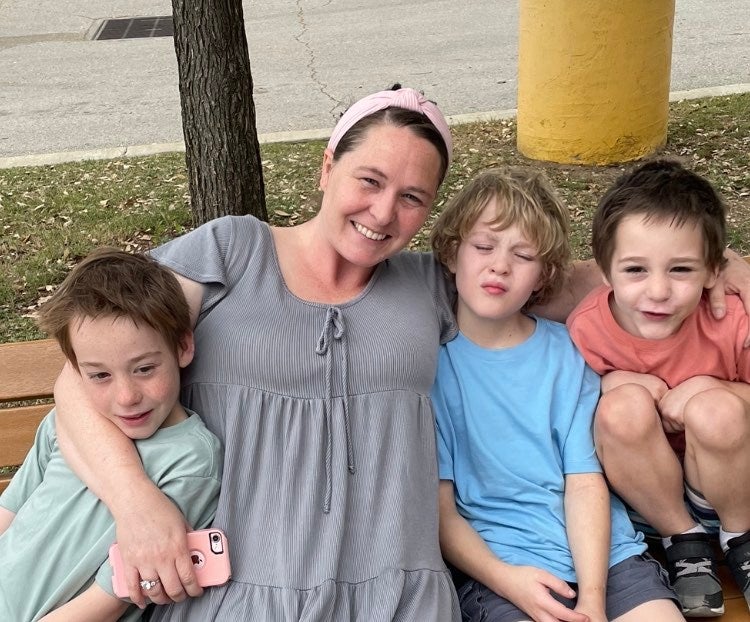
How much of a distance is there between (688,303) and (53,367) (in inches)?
71.3

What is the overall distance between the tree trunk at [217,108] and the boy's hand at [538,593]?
285 centimetres

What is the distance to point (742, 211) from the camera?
19.3 feet

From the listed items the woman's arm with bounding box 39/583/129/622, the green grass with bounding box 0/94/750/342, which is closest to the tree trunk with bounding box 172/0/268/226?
the green grass with bounding box 0/94/750/342

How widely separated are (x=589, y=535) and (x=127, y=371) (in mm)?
1207

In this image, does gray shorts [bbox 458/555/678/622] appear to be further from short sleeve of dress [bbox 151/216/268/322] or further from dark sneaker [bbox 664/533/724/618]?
short sleeve of dress [bbox 151/216/268/322]

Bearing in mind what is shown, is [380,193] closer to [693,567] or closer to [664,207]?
[664,207]

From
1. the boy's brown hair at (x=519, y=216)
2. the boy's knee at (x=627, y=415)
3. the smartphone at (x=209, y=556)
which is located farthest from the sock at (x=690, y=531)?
the smartphone at (x=209, y=556)

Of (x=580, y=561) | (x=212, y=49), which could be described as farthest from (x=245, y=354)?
(x=212, y=49)

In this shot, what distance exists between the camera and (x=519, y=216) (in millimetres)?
2465

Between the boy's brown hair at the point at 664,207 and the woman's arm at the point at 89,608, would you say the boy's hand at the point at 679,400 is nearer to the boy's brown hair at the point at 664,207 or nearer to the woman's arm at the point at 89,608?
the boy's brown hair at the point at 664,207

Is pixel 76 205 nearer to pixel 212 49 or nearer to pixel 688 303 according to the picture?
pixel 212 49

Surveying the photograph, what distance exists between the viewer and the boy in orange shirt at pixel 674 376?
2.33m

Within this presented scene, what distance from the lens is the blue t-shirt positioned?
2.44 metres

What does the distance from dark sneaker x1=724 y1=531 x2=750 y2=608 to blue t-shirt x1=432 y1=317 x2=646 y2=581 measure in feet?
0.77
